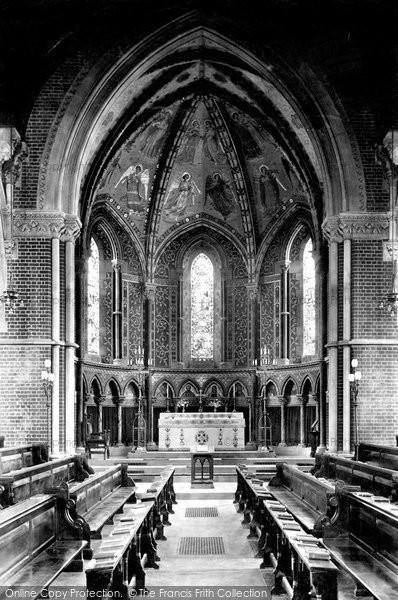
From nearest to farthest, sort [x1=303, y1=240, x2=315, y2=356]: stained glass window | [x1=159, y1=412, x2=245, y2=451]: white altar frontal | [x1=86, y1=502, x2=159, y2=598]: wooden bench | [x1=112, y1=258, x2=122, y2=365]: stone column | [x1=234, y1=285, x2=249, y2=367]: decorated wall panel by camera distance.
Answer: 1. [x1=86, y1=502, x2=159, y2=598]: wooden bench
2. [x1=159, y1=412, x2=245, y2=451]: white altar frontal
3. [x1=303, y1=240, x2=315, y2=356]: stained glass window
4. [x1=112, y1=258, x2=122, y2=365]: stone column
5. [x1=234, y1=285, x2=249, y2=367]: decorated wall panel

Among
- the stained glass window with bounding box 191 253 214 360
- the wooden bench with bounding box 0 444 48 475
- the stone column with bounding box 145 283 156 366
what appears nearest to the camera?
the wooden bench with bounding box 0 444 48 475

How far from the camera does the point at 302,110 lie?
78.2 ft

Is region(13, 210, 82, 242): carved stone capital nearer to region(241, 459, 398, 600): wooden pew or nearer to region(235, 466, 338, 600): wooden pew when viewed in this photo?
region(235, 466, 338, 600): wooden pew

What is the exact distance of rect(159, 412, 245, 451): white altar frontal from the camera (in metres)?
29.7

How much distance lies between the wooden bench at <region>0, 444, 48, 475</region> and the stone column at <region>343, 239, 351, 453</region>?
8103 millimetres

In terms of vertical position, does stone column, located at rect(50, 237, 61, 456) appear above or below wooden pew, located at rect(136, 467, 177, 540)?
above

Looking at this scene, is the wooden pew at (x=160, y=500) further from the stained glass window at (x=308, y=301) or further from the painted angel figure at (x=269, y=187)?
the painted angel figure at (x=269, y=187)

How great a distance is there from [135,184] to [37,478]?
826 inches

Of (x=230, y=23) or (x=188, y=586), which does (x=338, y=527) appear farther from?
(x=230, y=23)

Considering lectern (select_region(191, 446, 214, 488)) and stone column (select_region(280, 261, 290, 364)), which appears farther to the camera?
stone column (select_region(280, 261, 290, 364))

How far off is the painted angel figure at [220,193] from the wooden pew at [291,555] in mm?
20337

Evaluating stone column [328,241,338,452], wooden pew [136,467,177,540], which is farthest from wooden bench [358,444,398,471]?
wooden pew [136,467,177,540]

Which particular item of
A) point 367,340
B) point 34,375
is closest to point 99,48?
point 34,375

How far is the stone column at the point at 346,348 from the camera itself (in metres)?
22.3
